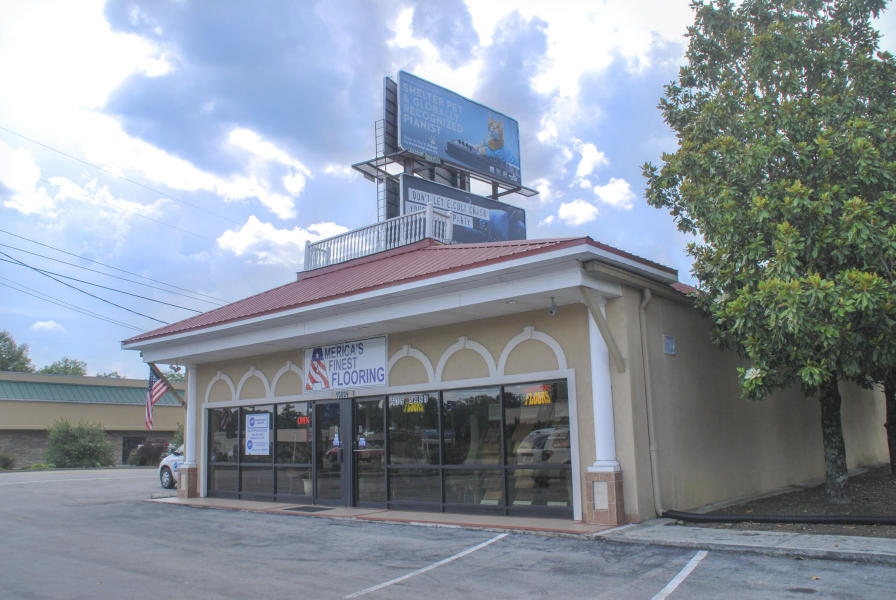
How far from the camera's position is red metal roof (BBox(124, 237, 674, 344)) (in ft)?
36.5

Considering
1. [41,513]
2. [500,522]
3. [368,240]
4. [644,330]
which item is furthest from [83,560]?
[368,240]

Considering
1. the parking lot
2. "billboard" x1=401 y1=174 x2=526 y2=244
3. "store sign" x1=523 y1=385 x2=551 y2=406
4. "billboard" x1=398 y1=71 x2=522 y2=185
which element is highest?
"billboard" x1=398 y1=71 x2=522 y2=185

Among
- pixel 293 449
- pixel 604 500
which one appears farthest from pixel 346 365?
pixel 604 500

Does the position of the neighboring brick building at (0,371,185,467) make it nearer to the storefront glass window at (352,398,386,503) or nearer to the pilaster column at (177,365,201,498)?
the pilaster column at (177,365,201,498)

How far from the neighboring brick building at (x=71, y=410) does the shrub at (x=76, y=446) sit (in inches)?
120

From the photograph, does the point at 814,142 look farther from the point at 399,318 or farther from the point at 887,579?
the point at 399,318

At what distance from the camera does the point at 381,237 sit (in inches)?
719

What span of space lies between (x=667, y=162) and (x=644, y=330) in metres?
3.40

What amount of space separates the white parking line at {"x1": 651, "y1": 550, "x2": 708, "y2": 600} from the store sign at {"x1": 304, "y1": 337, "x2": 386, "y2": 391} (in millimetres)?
7165

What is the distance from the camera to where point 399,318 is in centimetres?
1264

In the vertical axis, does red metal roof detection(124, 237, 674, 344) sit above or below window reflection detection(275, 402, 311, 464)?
above

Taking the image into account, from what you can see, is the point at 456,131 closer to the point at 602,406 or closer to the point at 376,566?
the point at 602,406

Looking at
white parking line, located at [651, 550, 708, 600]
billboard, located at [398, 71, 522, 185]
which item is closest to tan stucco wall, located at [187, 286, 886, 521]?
white parking line, located at [651, 550, 708, 600]

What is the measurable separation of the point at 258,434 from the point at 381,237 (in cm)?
570
